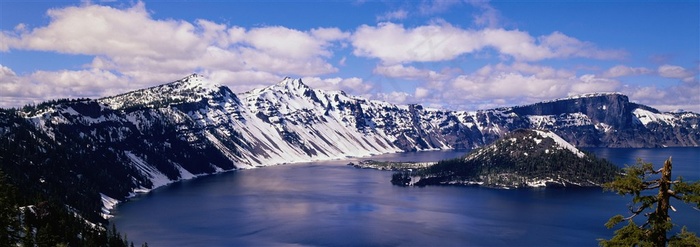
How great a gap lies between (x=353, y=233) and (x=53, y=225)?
94378mm

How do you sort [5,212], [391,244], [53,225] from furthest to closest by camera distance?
1. [391,244]
2. [53,225]
3. [5,212]

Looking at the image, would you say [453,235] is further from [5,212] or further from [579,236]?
→ [5,212]

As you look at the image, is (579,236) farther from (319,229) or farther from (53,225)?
(53,225)

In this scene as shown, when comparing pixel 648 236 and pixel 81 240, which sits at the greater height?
pixel 648 236

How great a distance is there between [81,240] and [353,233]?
87529 mm

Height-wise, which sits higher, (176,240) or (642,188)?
(642,188)

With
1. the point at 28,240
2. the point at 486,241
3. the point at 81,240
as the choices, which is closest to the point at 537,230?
the point at 486,241

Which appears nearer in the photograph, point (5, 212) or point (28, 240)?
point (5, 212)

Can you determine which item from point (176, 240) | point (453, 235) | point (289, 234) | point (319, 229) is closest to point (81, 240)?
point (176, 240)

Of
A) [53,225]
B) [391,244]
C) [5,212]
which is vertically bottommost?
[391,244]

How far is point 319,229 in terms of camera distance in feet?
654

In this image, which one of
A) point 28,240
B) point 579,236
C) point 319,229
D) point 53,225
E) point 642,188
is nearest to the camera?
point 642,188

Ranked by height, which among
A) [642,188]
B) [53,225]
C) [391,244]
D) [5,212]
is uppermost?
[642,188]

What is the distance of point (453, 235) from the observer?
187 meters
